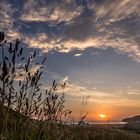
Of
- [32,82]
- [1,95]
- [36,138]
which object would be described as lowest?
[36,138]

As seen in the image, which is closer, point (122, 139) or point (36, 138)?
point (36, 138)

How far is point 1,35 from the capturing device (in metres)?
4.14

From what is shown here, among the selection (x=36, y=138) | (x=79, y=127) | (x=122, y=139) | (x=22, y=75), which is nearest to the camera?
(x=22, y=75)

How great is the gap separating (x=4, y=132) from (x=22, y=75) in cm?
106

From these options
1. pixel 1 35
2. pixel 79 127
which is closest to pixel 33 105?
pixel 1 35

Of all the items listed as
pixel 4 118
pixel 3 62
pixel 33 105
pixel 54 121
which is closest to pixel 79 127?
pixel 54 121

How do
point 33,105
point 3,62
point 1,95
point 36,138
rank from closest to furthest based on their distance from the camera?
point 3,62 < point 1,95 < point 36,138 < point 33,105

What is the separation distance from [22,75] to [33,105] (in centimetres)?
149

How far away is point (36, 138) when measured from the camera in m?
6.07

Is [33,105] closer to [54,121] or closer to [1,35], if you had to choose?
[54,121]

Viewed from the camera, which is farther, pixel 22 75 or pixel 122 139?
pixel 122 139

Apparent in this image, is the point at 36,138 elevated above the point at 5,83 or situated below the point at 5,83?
below

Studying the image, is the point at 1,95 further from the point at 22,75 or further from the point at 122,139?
the point at 122,139

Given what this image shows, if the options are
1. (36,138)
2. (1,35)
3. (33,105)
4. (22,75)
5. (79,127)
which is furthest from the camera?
(79,127)
